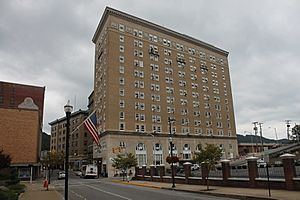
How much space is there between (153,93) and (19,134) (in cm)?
3378

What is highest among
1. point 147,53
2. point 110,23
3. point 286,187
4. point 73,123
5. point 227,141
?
point 110,23

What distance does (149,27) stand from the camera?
79562 millimetres

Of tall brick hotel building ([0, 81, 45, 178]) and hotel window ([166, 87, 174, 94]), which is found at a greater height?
hotel window ([166, 87, 174, 94])

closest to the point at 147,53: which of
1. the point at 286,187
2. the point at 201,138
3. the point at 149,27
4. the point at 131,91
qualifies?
the point at 149,27

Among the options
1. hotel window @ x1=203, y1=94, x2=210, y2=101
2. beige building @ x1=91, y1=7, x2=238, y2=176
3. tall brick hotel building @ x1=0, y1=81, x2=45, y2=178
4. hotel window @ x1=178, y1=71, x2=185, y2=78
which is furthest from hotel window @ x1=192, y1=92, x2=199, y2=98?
tall brick hotel building @ x1=0, y1=81, x2=45, y2=178

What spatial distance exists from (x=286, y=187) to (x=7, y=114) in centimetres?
5378

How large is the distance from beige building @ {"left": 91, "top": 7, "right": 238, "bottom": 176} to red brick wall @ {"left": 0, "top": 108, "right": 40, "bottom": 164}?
616 inches

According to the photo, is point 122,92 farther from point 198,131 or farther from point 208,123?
point 208,123

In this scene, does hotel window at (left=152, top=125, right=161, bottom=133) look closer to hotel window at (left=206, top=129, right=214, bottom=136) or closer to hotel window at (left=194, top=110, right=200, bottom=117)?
hotel window at (left=194, top=110, right=200, bottom=117)

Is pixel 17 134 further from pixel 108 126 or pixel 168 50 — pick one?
pixel 168 50

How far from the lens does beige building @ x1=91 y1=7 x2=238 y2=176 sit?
6812cm

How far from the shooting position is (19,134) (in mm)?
58000

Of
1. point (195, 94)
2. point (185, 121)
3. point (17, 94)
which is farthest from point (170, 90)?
point (17, 94)

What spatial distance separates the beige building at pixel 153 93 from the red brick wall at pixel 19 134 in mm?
15658
